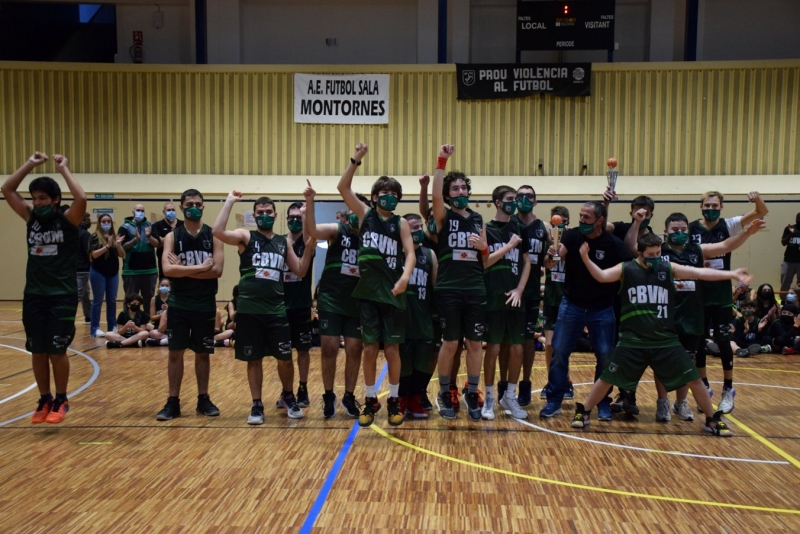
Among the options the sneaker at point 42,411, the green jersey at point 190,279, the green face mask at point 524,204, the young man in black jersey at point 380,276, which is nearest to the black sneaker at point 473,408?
the young man in black jersey at point 380,276

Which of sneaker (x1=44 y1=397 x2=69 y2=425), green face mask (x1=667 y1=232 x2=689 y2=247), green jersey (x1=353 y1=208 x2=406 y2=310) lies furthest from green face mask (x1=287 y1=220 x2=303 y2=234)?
green face mask (x1=667 y1=232 x2=689 y2=247)

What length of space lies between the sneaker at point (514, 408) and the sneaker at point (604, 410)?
2.21 ft

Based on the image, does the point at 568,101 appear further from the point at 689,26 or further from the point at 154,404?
the point at 154,404

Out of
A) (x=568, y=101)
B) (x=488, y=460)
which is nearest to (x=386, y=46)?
(x=568, y=101)

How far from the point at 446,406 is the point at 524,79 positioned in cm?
1294

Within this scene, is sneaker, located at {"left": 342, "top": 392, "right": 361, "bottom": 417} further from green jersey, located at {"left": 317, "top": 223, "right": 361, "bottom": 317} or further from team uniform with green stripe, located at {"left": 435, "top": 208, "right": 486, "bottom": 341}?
team uniform with green stripe, located at {"left": 435, "top": 208, "right": 486, "bottom": 341}

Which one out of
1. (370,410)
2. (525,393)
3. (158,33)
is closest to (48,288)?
(370,410)

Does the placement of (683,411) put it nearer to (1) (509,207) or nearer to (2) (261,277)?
(1) (509,207)

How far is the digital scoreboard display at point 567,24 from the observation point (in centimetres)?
1695

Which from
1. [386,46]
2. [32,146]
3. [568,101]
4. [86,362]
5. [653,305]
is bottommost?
[86,362]

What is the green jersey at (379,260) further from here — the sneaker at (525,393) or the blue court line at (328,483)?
the sneaker at (525,393)

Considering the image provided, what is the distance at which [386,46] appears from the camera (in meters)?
19.1

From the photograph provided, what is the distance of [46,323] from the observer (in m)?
6.19

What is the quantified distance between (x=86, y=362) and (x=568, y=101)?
12.9 m
